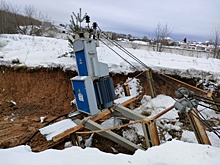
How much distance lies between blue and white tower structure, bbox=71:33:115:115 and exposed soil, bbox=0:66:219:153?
1906 millimetres

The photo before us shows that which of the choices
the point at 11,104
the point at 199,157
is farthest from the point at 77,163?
the point at 11,104

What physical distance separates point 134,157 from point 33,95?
5.28m

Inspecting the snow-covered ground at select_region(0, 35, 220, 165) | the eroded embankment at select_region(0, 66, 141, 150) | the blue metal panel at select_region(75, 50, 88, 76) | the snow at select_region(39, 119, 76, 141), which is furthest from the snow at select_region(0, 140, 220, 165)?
the eroded embankment at select_region(0, 66, 141, 150)

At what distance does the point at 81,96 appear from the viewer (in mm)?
3613

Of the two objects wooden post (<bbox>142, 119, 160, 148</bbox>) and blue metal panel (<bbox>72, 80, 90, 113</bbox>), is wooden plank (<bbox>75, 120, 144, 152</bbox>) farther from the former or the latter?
wooden post (<bbox>142, 119, 160, 148</bbox>)

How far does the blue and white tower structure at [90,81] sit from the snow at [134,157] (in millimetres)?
1591

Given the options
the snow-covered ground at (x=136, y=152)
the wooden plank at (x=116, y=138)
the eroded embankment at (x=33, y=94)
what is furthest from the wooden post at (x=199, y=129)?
the eroded embankment at (x=33, y=94)

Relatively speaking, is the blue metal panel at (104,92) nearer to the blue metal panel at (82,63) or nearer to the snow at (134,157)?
the blue metal panel at (82,63)

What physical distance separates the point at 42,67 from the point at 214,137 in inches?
220

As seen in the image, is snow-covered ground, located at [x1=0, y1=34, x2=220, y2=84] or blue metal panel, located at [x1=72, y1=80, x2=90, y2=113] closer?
blue metal panel, located at [x1=72, y1=80, x2=90, y2=113]

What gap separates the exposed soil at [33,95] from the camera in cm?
516

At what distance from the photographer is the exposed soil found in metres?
5.16

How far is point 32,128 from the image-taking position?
15.3 ft

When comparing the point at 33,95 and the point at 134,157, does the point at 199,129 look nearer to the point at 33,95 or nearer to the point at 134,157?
the point at 134,157
